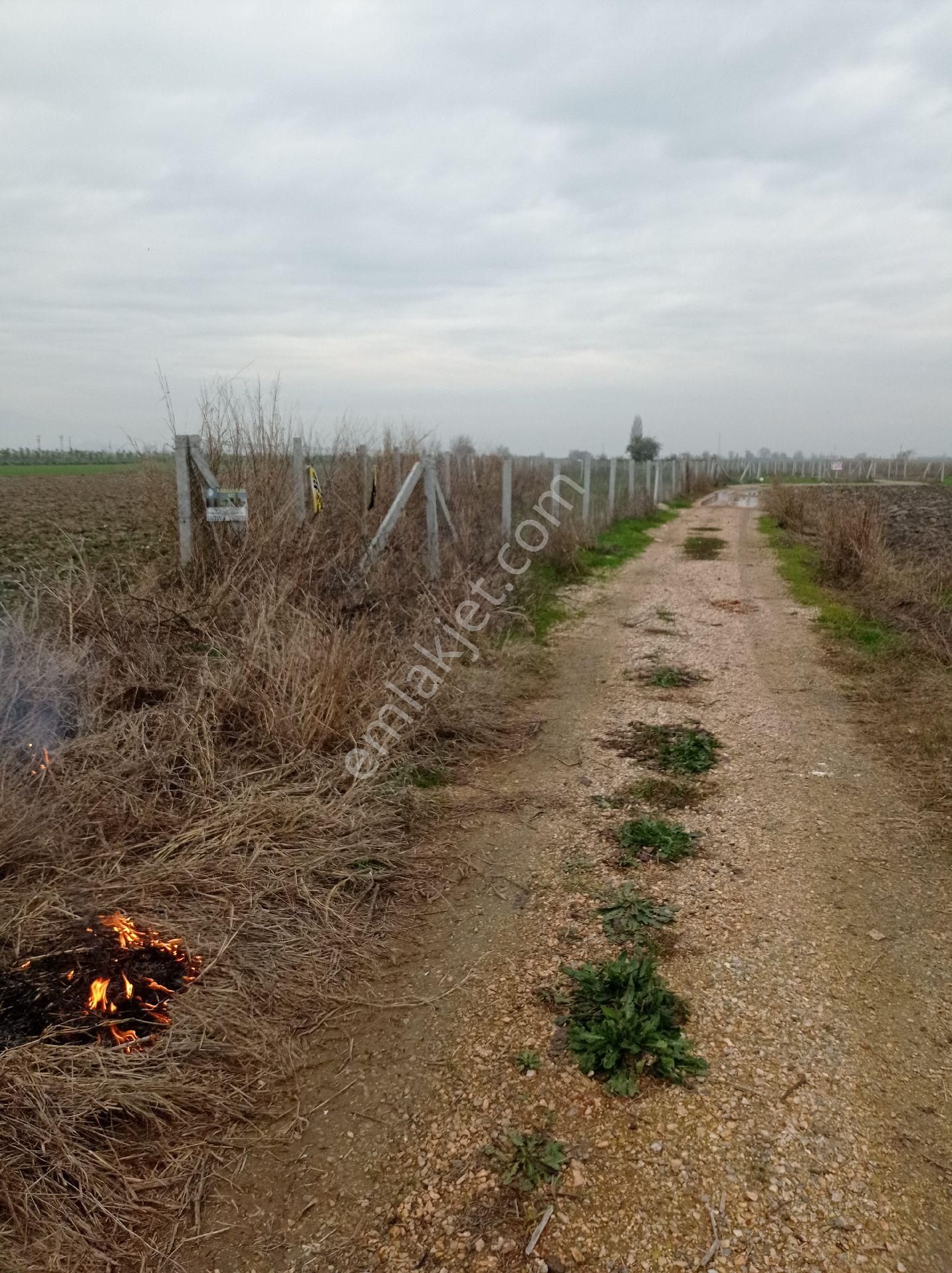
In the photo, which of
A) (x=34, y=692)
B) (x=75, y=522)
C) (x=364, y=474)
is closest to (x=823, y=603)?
(x=364, y=474)

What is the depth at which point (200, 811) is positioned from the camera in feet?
12.9

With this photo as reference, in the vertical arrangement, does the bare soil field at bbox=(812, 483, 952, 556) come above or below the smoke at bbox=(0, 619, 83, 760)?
above

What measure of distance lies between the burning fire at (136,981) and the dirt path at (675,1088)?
577 mm

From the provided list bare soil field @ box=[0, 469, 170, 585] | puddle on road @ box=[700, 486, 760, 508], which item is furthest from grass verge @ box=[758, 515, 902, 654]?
puddle on road @ box=[700, 486, 760, 508]

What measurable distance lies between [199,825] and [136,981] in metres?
0.95

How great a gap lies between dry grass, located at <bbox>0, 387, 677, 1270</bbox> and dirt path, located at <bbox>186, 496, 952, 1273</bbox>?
255mm

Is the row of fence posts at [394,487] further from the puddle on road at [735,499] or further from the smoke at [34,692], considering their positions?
the puddle on road at [735,499]

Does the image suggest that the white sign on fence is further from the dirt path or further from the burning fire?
the burning fire

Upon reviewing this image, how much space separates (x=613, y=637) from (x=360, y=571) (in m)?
3.07

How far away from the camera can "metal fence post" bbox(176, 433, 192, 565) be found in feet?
20.9

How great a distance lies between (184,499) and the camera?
21.0ft

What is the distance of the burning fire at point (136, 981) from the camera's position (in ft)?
8.95

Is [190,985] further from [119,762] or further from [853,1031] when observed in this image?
[853,1031]

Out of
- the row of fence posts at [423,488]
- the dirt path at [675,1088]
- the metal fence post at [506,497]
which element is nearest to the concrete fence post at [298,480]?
the row of fence posts at [423,488]
